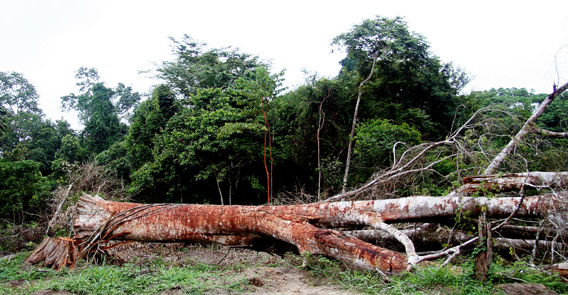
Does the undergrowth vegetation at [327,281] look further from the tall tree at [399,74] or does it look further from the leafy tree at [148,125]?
the leafy tree at [148,125]

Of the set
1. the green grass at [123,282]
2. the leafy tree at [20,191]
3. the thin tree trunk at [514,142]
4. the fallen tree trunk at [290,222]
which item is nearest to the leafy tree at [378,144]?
the thin tree trunk at [514,142]

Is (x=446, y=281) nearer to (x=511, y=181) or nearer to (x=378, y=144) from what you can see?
(x=511, y=181)

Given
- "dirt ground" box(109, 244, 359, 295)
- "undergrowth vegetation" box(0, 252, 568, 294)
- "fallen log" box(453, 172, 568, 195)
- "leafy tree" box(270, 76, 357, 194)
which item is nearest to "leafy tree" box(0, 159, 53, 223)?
"dirt ground" box(109, 244, 359, 295)

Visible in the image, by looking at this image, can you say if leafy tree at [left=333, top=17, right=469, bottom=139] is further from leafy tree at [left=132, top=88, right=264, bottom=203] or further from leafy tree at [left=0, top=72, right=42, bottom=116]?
leafy tree at [left=0, top=72, right=42, bottom=116]

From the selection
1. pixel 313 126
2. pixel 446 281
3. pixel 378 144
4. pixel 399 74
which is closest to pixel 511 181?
pixel 446 281

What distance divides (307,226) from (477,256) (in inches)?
89.0

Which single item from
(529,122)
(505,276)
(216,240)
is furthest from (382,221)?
(529,122)

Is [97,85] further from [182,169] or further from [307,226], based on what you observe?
[307,226]

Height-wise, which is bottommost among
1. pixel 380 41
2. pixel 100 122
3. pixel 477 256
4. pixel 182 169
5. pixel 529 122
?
pixel 477 256

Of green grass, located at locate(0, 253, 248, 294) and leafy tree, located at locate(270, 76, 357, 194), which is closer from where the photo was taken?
green grass, located at locate(0, 253, 248, 294)

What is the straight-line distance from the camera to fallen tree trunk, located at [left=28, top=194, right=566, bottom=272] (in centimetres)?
444

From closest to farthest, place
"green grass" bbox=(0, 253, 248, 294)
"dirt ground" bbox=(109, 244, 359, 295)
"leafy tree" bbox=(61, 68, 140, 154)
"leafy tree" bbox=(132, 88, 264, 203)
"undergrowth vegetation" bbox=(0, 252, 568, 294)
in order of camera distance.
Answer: "undergrowth vegetation" bbox=(0, 252, 568, 294) → "green grass" bbox=(0, 253, 248, 294) → "dirt ground" bbox=(109, 244, 359, 295) → "leafy tree" bbox=(132, 88, 264, 203) → "leafy tree" bbox=(61, 68, 140, 154)

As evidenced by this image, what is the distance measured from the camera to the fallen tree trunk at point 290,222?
4.44 m

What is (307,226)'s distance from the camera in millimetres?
5039
